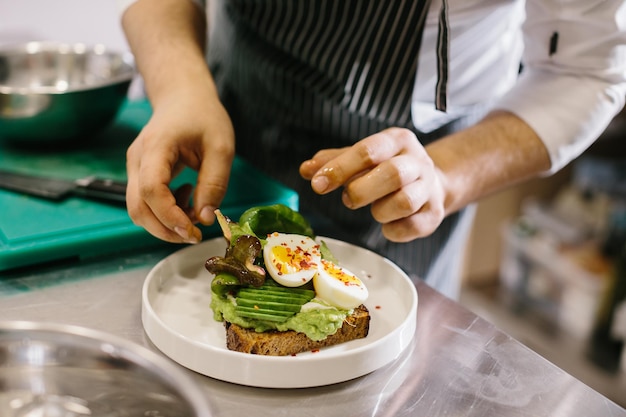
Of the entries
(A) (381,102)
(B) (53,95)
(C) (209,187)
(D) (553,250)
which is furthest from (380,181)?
(D) (553,250)

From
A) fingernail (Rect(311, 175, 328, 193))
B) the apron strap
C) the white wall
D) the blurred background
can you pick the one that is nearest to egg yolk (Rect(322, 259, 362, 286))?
fingernail (Rect(311, 175, 328, 193))

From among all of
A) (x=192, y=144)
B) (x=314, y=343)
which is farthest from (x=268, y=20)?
(x=314, y=343)

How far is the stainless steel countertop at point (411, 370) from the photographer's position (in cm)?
74

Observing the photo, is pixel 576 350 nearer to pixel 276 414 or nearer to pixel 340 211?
pixel 340 211

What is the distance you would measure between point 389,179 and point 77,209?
1.67 feet

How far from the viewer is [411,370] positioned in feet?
2.63

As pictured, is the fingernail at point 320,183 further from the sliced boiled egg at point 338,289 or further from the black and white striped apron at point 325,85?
the black and white striped apron at point 325,85

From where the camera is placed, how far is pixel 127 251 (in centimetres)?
105

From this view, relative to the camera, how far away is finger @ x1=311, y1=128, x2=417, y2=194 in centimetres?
91

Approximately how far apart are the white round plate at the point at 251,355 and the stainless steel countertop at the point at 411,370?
2cm

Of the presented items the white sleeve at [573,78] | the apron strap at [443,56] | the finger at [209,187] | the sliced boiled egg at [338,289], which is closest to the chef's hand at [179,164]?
the finger at [209,187]

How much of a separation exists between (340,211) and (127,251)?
1.83 ft

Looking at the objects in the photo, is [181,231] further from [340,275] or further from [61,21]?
[61,21]

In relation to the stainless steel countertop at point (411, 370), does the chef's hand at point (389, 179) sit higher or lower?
higher
